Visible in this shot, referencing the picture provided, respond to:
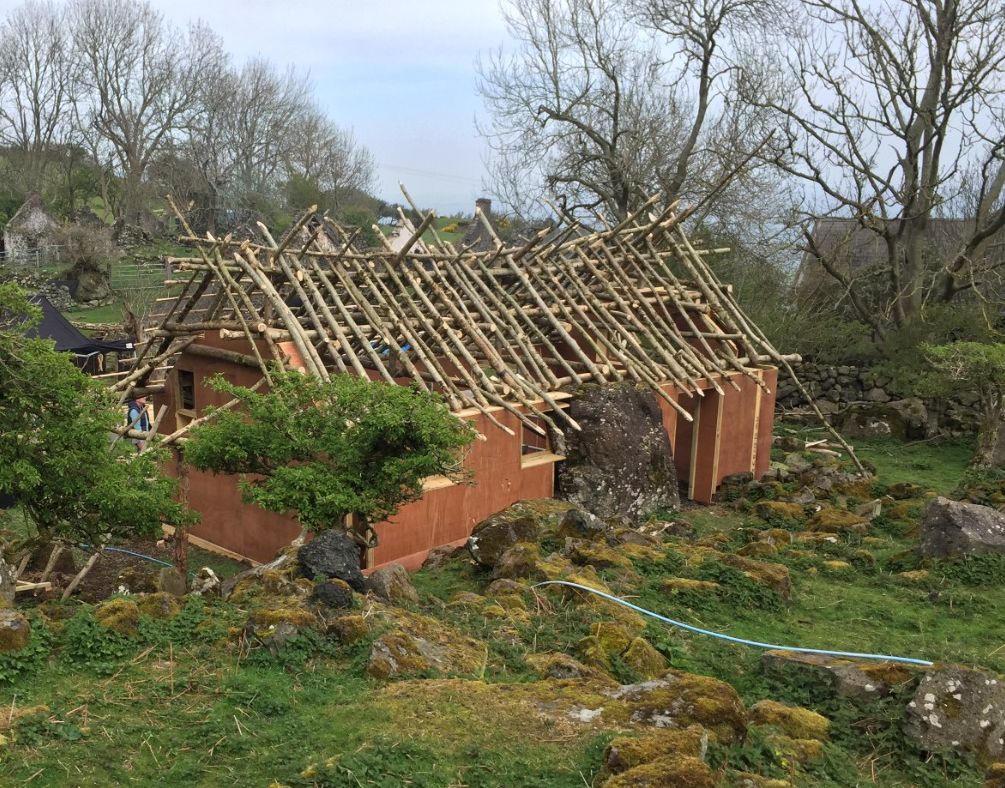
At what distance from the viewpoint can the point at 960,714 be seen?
22.6 ft

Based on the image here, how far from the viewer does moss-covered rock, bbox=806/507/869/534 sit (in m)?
14.3

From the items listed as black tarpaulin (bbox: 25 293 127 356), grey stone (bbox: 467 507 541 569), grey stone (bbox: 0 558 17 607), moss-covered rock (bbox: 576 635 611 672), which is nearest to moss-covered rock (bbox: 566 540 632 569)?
grey stone (bbox: 467 507 541 569)

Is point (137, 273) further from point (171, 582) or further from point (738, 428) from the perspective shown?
point (171, 582)

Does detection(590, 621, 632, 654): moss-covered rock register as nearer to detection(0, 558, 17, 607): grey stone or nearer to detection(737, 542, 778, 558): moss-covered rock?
detection(737, 542, 778, 558): moss-covered rock

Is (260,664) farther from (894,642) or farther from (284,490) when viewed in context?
(894,642)

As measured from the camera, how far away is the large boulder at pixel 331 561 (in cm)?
912

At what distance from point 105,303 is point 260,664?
36.9 m

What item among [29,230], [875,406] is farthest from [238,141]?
[875,406]

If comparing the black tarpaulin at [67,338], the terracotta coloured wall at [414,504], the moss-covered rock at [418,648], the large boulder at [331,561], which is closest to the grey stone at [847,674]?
the moss-covered rock at [418,648]

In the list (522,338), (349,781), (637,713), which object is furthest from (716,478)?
(349,781)

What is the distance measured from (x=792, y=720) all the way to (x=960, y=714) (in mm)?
1227

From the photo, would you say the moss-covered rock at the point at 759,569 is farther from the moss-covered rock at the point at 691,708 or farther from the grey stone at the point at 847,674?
the moss-covered rock at the point at 691,708

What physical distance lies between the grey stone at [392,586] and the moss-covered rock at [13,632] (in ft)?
10.2

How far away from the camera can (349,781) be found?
557cm
